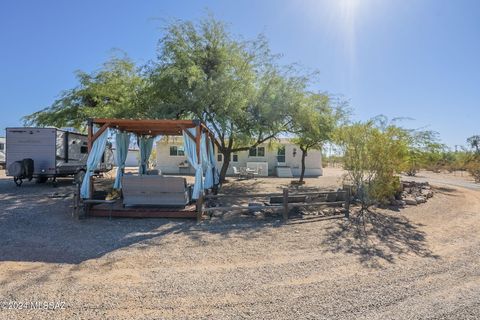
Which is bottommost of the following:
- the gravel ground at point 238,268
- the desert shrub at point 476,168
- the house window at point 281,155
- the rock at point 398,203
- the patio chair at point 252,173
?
the gravel ground at point 238,268

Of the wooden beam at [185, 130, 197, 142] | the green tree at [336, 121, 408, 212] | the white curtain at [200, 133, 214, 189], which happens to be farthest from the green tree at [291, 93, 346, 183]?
the wooden beam at [185, 130, 197, 142]

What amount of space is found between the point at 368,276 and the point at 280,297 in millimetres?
1525

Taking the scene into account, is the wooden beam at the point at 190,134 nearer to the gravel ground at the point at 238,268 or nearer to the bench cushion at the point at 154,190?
the bench cushion at the point at 154,190

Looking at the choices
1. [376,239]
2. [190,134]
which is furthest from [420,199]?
[190,134]

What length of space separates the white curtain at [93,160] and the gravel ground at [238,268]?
84cm

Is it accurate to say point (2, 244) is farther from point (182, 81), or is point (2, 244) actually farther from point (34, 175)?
point (34, 175)

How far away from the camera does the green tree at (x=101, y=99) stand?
479 inches

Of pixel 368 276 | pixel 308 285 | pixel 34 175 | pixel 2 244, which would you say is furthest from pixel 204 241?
pixel 34 175

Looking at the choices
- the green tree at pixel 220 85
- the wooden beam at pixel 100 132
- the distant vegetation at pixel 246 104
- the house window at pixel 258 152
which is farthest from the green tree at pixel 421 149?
the house window at pixel 258 152

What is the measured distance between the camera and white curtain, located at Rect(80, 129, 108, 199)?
8500 mm

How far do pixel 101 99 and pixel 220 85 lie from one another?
7.08 meters

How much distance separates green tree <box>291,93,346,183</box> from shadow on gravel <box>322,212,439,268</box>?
5.44 m

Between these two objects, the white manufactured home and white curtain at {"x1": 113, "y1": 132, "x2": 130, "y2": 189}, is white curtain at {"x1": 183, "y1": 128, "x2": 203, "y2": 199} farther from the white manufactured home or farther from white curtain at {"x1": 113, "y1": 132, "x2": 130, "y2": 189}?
the white manufactured home

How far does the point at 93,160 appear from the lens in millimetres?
8820
